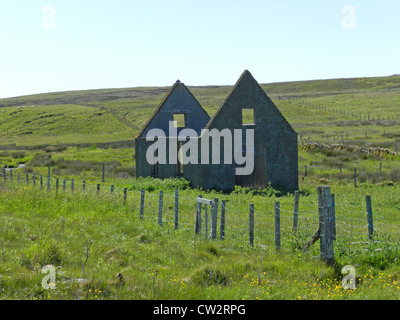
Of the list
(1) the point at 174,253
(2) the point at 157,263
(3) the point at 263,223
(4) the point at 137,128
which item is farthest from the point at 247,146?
(4) the point at 137,128

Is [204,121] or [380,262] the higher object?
[204,121]

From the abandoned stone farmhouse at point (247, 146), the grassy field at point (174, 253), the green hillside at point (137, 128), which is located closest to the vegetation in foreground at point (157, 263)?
the grassy field at point (174, 253)

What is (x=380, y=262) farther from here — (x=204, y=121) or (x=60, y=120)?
(x=60, y=120)

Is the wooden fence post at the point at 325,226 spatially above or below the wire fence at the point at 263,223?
above

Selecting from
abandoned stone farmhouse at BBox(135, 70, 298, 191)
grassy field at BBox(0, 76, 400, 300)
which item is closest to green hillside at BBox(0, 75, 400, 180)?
abandoned stone farmhouse at BBox(135, 70, 298, 191)

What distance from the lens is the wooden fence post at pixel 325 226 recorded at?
31.3ft

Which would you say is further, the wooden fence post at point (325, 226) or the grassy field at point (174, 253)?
the wooden fence post at point (325, 226)

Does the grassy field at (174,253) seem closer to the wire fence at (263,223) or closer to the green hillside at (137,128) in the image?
the wire fence at (263,223)

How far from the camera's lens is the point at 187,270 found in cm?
856

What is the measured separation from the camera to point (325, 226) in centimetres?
967

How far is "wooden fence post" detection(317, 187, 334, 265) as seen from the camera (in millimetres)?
9555
